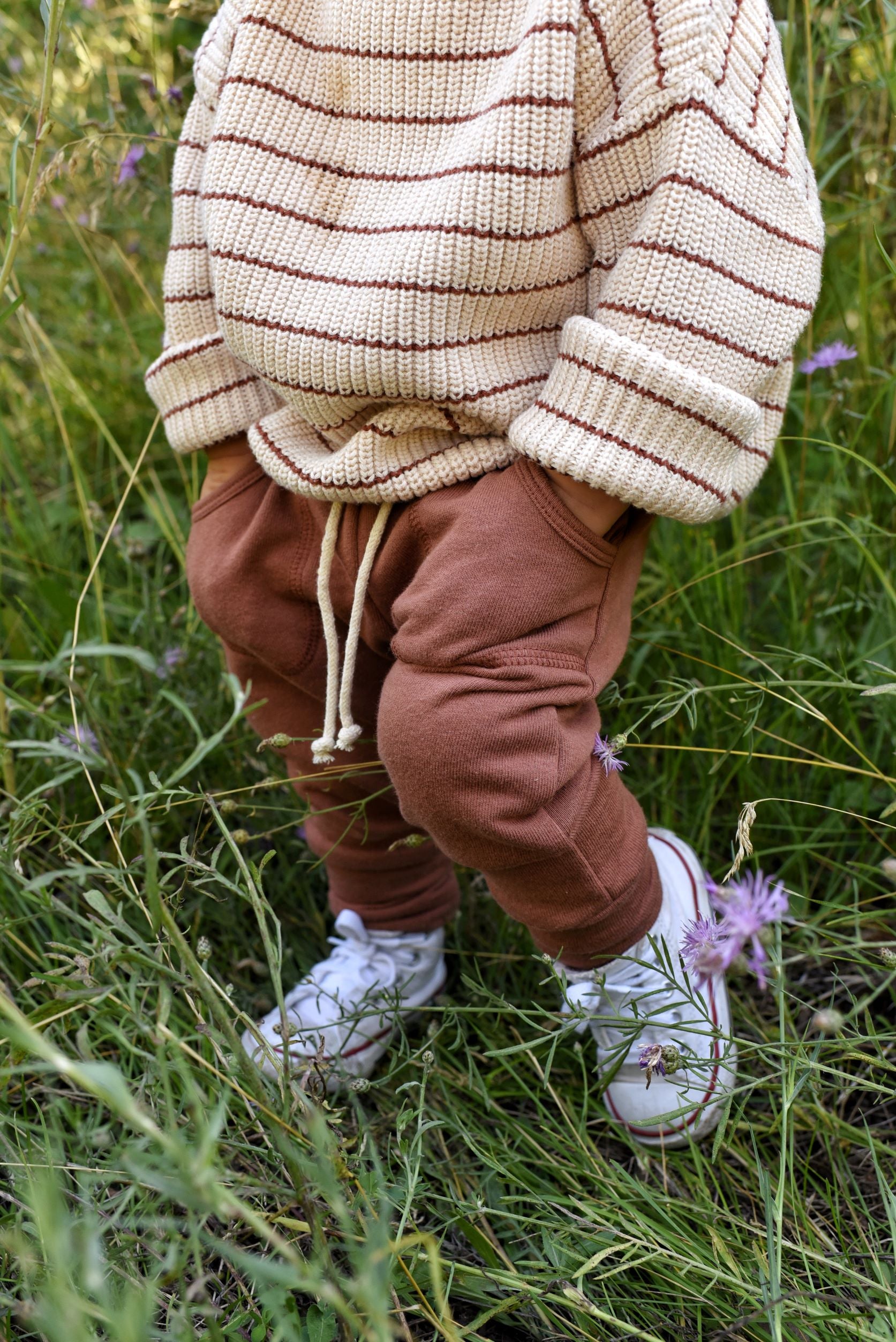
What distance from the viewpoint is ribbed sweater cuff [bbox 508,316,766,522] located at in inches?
35.4

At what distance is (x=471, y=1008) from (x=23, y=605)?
914 millimetres

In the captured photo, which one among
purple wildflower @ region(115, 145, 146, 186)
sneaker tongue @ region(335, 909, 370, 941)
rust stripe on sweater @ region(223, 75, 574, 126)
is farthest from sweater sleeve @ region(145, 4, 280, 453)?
sneaker tongue @ region(335, 909, 370, 941)

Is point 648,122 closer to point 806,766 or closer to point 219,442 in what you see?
point 219,442

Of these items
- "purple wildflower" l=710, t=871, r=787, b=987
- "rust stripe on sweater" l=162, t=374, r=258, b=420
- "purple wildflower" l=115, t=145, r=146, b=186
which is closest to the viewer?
"purple wildflower" l=710, t=871, r=787, b=987

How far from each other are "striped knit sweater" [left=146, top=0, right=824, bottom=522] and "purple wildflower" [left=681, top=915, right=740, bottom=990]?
36cm

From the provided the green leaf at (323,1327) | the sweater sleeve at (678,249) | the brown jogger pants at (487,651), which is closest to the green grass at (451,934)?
the green leaf at (323,1327)

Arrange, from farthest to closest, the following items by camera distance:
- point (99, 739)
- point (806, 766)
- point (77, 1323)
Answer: point (806, 766) < point (99, 739) < point (77, 1323)

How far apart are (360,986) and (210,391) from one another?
71 centimetres

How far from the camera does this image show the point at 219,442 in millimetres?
1169

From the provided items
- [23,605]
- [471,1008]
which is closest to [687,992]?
[471,1008]

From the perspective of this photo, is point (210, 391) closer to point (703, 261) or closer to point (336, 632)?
point (336, 632)

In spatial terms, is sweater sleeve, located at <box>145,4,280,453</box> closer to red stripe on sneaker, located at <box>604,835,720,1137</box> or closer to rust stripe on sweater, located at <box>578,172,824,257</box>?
rust stripe on sweater, located at <box>578,172,824,257</box>

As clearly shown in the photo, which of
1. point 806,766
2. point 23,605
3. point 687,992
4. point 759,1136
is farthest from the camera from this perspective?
point 23,605

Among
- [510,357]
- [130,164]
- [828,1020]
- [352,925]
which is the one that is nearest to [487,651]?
[510,357]
